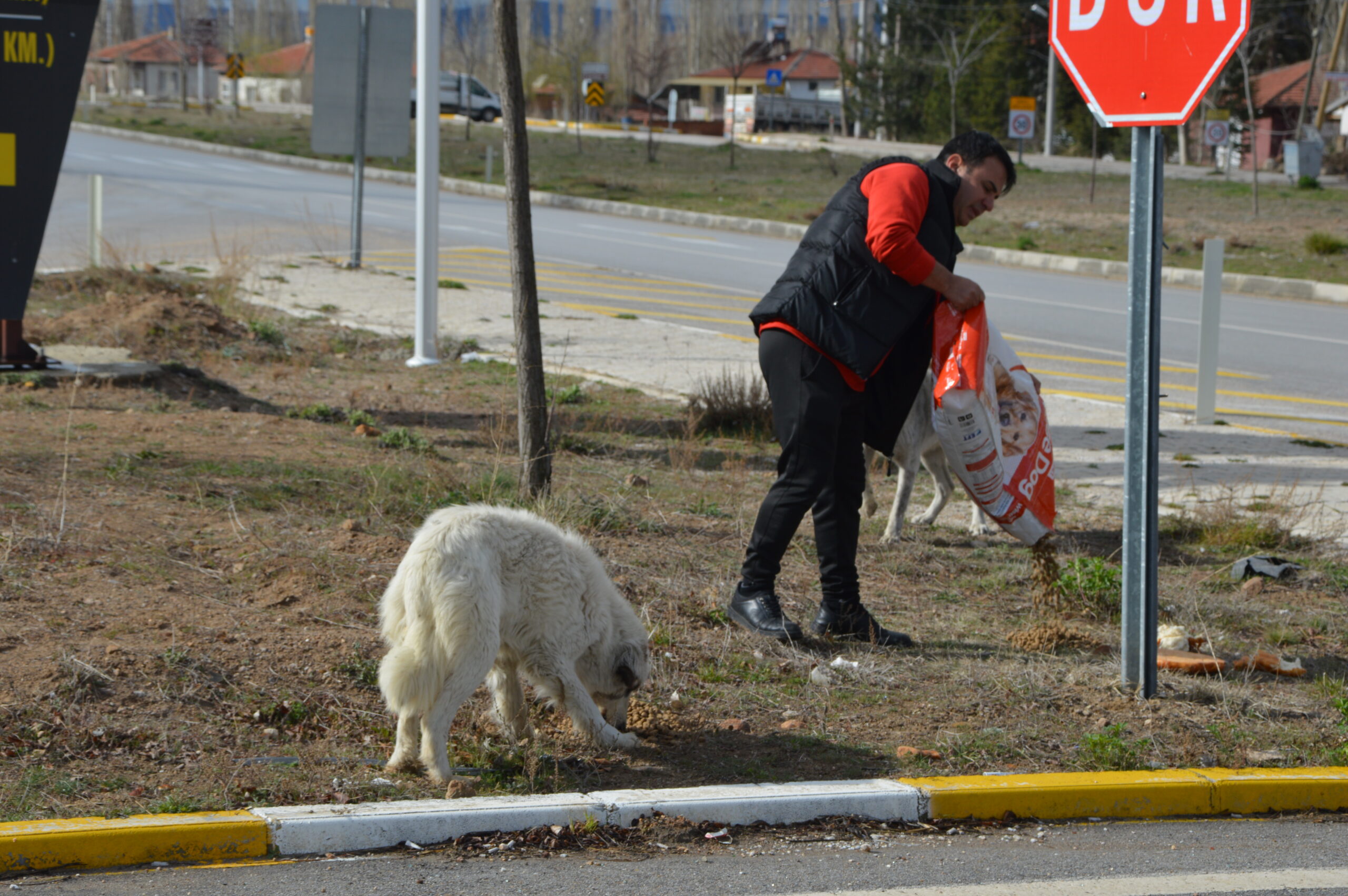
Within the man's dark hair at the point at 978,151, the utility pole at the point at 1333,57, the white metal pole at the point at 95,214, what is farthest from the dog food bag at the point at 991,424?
the utility pole at the point at 1333,57

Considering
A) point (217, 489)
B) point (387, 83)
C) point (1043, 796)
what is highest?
point (387, 83)

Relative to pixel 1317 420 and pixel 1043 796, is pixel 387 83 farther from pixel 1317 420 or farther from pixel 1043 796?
pixel 1043 796

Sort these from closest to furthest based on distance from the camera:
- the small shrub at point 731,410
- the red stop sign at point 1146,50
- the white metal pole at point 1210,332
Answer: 1. the red stop sign at point 1146,50
2. the small shrub at point 731,410
3. the white metal pole at point 1210,332

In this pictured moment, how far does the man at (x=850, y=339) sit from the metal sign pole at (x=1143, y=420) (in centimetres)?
53

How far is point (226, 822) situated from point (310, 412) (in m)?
5.44

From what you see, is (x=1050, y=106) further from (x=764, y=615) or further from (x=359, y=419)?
(x=764, y=615)

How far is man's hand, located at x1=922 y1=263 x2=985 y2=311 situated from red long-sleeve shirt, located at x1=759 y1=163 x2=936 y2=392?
33 millimetres

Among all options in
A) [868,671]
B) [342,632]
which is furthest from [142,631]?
[868,671]

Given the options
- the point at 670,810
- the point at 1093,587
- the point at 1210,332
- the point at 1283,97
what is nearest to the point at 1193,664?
the point at 1093,587

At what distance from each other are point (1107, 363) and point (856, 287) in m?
8.76

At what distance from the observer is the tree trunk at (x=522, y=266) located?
6.48 m

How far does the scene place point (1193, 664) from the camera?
5.04 m

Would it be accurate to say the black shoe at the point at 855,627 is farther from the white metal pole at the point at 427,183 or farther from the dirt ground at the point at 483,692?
the white metal pole at the point at 427,183

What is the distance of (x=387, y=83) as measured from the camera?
655 inches
